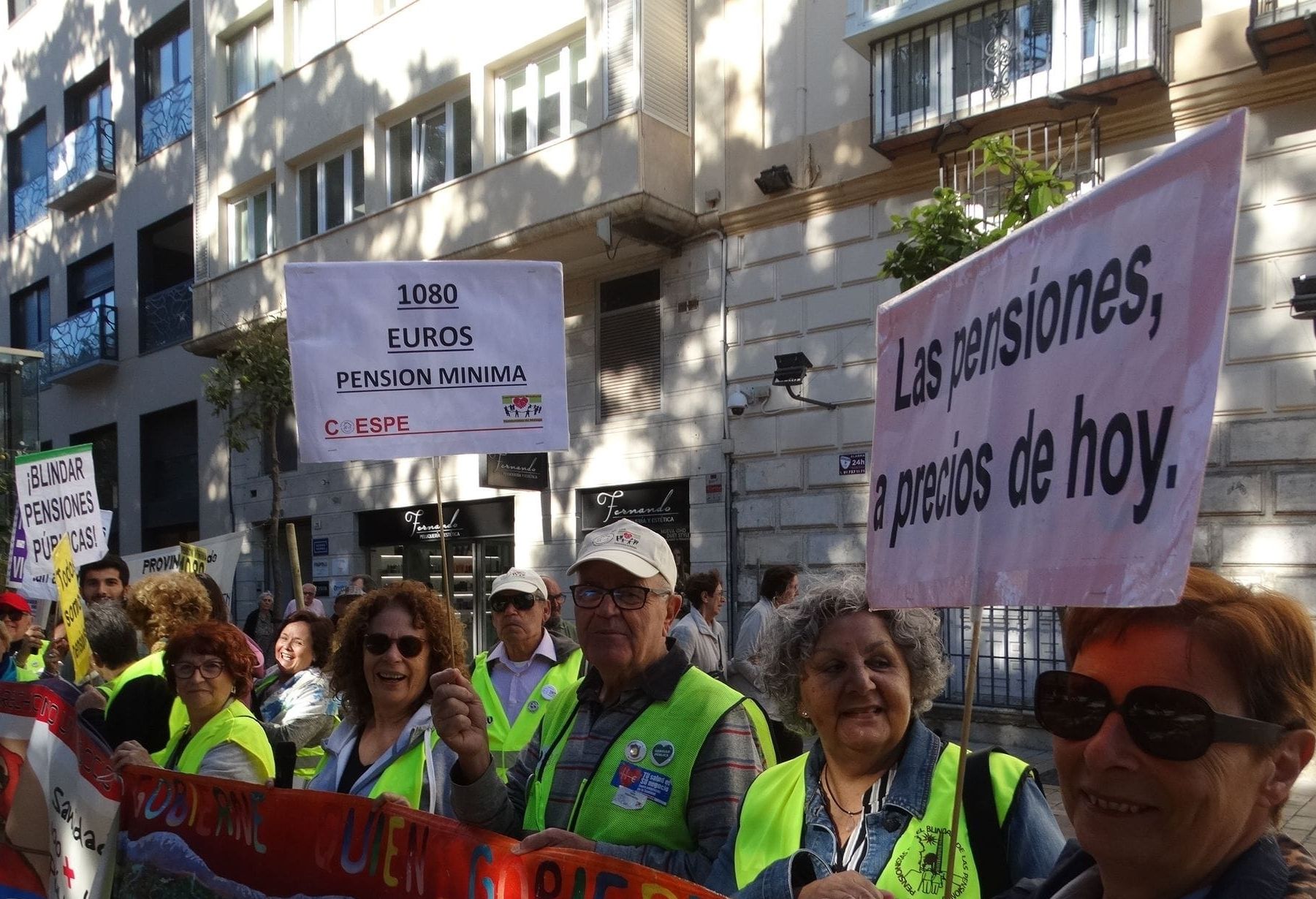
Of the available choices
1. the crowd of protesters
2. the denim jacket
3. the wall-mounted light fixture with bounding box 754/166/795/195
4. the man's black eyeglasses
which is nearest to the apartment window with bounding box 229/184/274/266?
the wall-mounted light fixture with bounding box 754/166/795/195

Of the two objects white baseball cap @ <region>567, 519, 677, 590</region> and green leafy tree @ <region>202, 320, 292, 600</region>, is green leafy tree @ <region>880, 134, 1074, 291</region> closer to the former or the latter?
white baseball cap @ <region>567, 519, 677, 590</region>

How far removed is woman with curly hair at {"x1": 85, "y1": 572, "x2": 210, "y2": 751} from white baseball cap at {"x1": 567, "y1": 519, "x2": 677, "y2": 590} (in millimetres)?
2071

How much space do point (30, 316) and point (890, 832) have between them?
29.1 metres

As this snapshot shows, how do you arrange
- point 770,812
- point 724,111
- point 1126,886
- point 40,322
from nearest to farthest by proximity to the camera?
point 1126,886 → point 770,812 → point 724,111 → point 40,322

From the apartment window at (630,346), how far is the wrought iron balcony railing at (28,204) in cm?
1753

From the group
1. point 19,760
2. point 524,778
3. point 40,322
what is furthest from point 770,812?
point 40,322

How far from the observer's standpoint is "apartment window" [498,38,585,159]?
14047 mm

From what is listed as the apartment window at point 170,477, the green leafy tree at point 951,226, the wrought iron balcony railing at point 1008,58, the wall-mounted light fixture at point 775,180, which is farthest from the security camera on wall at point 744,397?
the apartment window at point 170,477

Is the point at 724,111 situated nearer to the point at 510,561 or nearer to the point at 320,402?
the point at 510,561

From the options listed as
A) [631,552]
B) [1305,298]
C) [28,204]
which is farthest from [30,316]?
[631,552]

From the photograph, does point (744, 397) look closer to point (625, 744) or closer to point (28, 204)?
point (625, 744)

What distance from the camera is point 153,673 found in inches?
186

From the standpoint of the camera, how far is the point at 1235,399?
9.35 meters

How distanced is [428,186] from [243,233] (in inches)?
211
